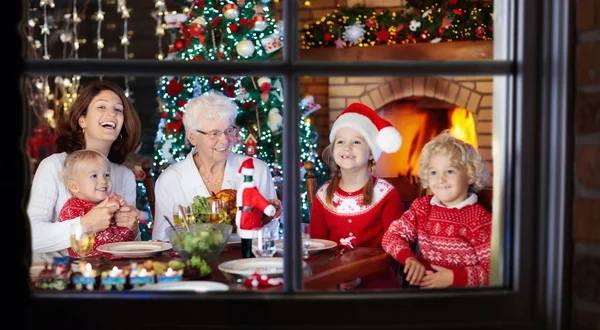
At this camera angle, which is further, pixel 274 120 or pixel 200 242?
pixel 274 120

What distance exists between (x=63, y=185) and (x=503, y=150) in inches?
93.0

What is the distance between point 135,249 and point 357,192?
1.12 metres

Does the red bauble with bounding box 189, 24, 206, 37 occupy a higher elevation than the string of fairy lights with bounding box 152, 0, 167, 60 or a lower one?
lower

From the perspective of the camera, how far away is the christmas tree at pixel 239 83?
4781 mm

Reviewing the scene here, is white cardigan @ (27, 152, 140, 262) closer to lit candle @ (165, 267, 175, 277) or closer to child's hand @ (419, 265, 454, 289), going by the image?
lit candle @ (165, 267, 175, 277)

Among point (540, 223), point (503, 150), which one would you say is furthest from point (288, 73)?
point (540, 223)

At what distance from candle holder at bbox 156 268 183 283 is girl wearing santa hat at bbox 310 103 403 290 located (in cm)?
153

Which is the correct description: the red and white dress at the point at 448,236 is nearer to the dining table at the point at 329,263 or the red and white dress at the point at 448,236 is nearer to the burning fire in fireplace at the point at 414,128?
the dining table at the point at 329,263

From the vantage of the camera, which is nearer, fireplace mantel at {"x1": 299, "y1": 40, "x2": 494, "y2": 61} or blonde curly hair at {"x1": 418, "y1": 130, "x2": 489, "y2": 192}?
blonde curly hair at {"x1": 418, "y1": 130, "x2": 489, "y2": 192}

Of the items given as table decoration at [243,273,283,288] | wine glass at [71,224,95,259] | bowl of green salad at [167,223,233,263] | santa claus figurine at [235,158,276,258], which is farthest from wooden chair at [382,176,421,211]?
table decoration at [243,273,283,288]

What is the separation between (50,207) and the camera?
323 cm

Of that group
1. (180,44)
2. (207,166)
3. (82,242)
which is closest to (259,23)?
(180,44)

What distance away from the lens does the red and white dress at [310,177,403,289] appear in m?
3.29

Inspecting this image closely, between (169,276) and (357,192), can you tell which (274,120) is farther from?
(169,276)
